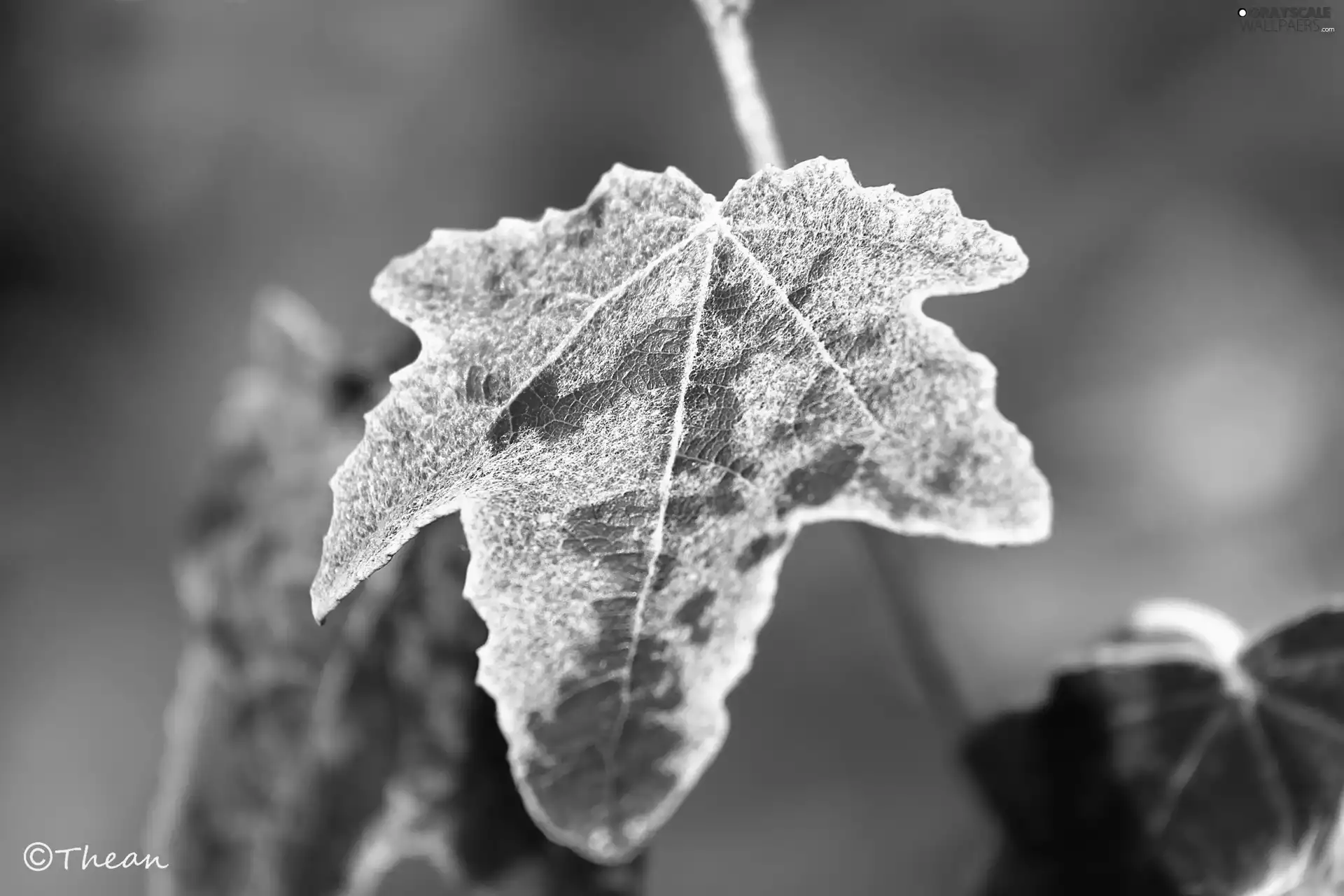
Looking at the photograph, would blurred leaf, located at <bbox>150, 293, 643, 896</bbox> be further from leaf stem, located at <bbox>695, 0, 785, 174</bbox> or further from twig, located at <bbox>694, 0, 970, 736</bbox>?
leaf stem, located at <bbox>695, 0, 785, 174</bbox>

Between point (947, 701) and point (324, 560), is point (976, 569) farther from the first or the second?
point (324, 560)

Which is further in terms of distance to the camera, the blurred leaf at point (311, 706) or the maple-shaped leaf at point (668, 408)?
the blurred leaf at point (311, 706)

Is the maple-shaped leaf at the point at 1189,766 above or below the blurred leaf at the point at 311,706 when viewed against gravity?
below

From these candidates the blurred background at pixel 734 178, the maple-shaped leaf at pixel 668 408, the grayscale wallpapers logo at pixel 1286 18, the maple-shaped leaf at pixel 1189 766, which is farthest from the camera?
the blurred background at pixel 734 178

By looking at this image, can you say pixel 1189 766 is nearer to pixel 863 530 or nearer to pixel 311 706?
pixel 863 530

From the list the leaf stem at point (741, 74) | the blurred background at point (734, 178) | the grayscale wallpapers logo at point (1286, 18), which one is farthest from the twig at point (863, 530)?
the grayscale wallpapers logo at point (1286, 18)

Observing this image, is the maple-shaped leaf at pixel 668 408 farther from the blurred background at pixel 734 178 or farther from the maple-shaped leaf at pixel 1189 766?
the blurred background at pixel 734 178

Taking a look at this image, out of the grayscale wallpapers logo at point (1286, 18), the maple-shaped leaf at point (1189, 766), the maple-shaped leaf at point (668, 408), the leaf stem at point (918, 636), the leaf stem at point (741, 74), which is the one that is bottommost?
the maple-shaped leaf at point (1189, 766)
